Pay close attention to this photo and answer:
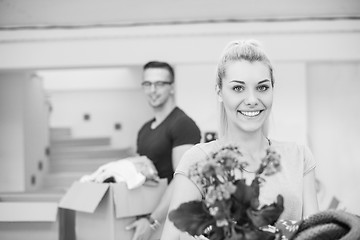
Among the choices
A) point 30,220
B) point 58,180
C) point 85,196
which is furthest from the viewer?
point 58,180

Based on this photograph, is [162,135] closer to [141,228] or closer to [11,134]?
[141,228]

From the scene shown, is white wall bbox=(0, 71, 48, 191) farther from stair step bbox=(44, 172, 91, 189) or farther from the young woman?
the young woman

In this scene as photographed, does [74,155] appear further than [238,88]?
Yes

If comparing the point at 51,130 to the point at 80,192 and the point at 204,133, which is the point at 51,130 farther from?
the point at 80,192

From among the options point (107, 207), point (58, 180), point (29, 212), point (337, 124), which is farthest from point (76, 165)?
point (107, 207)

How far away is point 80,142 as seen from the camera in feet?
24.4

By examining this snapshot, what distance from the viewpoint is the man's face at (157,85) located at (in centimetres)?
225

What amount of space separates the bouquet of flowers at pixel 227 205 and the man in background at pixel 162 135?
1.19m

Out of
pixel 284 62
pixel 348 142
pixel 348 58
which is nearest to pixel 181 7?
pixel 284 62

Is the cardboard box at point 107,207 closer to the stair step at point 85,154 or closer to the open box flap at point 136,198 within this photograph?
the open box flap at point 136,198

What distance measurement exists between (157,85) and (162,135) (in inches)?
11.2

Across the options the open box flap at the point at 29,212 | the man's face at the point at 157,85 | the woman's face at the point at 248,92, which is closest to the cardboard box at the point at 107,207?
the open box flap at the point at 29,212

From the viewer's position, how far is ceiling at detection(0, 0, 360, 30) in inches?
130

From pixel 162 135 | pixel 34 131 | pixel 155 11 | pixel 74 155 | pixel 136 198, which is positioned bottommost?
pixel 74 155
